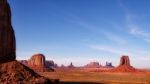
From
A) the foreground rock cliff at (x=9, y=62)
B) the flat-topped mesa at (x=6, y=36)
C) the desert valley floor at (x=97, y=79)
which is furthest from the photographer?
the desert valley floor at (x=97, y=79)

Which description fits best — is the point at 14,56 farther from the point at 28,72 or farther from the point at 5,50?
the point at 28,72

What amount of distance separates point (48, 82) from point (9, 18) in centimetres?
1449

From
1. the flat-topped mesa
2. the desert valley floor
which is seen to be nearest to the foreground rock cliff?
the flat-topped mesa

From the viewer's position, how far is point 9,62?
164ft

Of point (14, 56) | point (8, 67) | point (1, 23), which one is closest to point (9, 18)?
point (1, 23)

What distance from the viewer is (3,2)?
56.6m

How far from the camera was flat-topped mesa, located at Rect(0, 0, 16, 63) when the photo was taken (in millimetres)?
54500

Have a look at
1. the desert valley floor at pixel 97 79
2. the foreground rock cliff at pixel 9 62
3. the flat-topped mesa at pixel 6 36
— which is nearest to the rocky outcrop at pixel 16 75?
the foreground rock cliff at pixel 9 62

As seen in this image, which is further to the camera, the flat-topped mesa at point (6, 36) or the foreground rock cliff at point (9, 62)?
the flat-topped mesa at point (6, 36)

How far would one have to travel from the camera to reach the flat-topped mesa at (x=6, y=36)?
54.5m

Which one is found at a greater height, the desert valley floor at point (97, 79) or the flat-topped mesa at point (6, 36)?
the flat-topped mesa at point (6, 36)

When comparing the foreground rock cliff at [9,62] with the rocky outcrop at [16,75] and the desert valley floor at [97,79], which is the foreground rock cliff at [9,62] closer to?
the rocky outcrop at [16,75]

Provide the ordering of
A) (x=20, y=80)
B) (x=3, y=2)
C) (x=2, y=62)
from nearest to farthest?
(x=20, y=80)
(x=2, y=62)
(x=3, y=2)

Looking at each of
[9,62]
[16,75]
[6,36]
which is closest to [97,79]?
[6,36]
